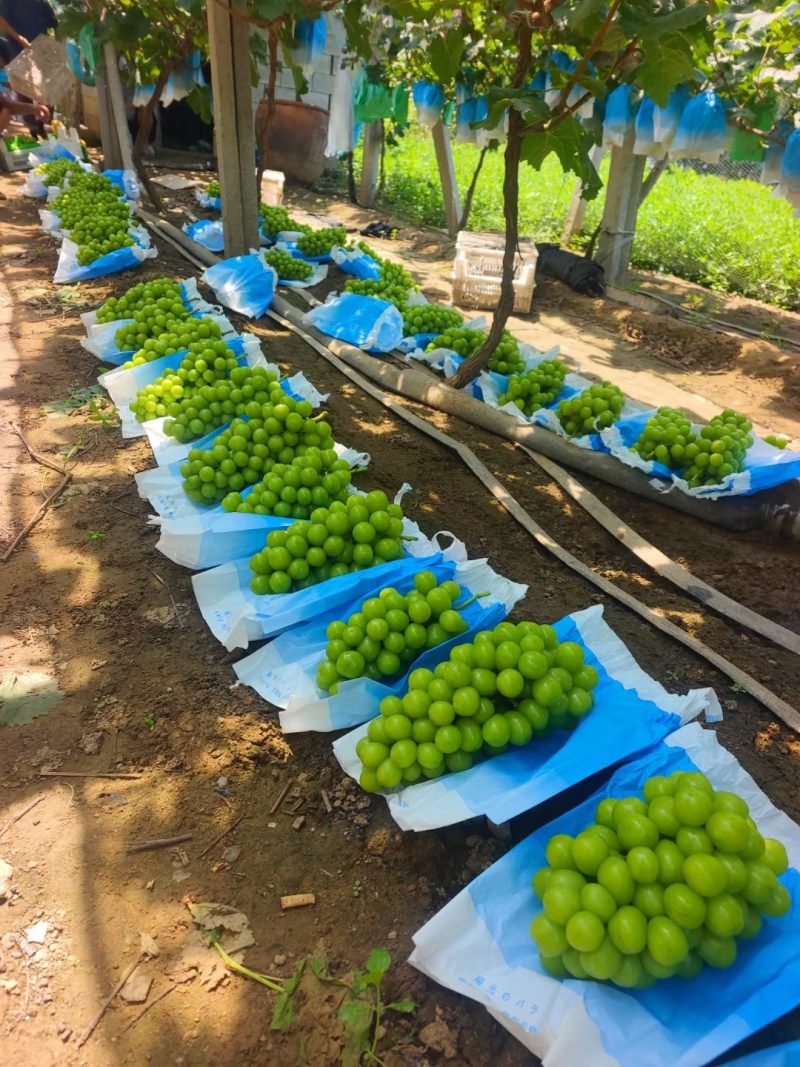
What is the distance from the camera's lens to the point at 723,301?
32.8 ft

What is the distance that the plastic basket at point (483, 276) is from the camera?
28.6ft

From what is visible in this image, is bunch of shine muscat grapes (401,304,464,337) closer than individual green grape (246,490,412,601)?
No

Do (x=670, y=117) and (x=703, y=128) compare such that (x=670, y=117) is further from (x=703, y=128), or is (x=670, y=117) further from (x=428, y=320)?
(x=428, y=320)

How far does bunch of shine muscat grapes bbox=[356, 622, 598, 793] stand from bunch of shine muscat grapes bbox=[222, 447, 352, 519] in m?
1.36

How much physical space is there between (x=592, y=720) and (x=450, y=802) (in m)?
0.56

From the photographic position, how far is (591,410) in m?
4.98

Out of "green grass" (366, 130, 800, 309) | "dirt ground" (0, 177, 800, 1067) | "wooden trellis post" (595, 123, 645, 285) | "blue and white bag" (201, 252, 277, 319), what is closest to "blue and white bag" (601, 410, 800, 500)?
"dirt ground" (0, 177, 800, 1067)

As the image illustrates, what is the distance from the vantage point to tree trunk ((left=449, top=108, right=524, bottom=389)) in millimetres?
4420

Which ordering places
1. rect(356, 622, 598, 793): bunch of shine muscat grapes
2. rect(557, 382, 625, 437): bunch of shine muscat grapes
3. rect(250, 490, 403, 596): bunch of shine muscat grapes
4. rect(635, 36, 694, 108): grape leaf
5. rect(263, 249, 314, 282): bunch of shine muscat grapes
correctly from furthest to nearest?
rect(263, 249, 314, 282): bunch of shine muscat grapes → rect(557, 382, 625, 437): bunch of shine muscat grapes → rect(635, 36, 694, 108): grape leaf → rect(250, 490, 403, 596): bunch of shine muscat grapes → rect(356, 622, 598, 793): bunch of shine muscat grapes

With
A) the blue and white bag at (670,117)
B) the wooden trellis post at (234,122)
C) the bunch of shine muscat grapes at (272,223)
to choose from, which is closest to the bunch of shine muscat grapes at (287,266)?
the wooden trellis post at (234,122)

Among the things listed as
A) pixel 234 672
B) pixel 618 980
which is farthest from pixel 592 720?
pixel 234 672

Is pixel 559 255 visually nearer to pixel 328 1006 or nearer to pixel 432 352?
pixel 432 352

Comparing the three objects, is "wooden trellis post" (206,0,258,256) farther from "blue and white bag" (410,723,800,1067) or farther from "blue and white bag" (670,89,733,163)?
"blue and white bag" (410,723,800,1067)

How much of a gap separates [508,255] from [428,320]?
1922 millimetres
